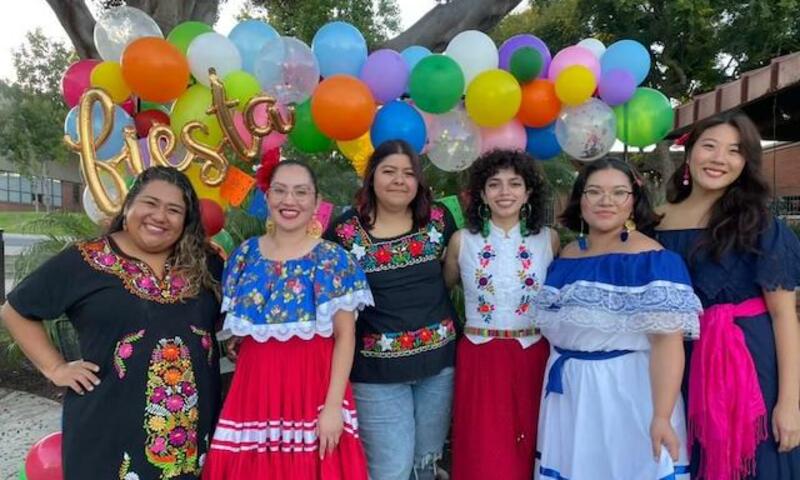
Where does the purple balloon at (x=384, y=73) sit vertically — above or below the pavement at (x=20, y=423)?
above

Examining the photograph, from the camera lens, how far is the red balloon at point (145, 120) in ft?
11.6

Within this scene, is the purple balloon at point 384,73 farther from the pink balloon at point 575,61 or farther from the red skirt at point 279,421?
the red skirt at point 279,421

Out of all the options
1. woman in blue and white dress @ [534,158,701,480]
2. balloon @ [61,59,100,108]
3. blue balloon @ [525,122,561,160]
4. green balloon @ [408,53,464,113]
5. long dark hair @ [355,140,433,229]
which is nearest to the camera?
woman in blue and white dress @ [534,158,701,480]

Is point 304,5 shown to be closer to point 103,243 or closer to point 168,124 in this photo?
point 168,124

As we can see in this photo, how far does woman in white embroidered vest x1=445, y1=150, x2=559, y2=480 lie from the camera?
103 inches

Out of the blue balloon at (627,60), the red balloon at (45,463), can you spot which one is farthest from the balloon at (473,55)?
the red balloon at (45,463)

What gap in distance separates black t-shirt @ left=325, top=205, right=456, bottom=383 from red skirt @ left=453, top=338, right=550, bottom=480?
0.15m

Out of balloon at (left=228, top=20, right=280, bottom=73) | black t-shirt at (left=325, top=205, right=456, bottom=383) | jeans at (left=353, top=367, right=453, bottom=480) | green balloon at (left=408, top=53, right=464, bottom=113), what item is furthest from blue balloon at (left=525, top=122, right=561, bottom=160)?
jeans at (left=353, top=367, right=453, bottom=480)

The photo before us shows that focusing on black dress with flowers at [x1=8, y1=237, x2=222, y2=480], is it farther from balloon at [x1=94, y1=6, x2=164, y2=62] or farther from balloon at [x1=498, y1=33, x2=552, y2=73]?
balloon at [x1=498, y1=33, x2=552, y2=73]

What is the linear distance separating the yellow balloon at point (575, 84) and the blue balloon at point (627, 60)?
18cm

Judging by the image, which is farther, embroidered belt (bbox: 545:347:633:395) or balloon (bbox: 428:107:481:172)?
balloon (bbox: 428:107:481:172)

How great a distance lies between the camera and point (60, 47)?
73.3ft

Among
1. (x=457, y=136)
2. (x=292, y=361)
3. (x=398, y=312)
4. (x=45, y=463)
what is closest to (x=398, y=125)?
(x=457, y=136)

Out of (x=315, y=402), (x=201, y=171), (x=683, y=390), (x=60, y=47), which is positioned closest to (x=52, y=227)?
(x=201, y=171)
